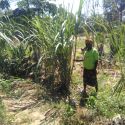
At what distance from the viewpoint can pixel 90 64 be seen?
7.38 metres

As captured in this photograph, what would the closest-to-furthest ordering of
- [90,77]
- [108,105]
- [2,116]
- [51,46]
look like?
[2,116] < [108,105] < [51,46] < [90,77]

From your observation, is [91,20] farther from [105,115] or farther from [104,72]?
[105,115]

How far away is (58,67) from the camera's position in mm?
7641

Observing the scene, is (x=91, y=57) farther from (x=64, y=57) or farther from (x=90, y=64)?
(x=64, y=57)

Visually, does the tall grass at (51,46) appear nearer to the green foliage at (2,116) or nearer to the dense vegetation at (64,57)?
the dense vegetation at (64,57)

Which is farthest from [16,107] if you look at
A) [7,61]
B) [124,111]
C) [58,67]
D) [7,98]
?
[7,61]

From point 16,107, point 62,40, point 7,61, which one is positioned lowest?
point 16,107

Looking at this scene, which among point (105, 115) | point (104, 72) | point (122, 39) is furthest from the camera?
point (104, 72)

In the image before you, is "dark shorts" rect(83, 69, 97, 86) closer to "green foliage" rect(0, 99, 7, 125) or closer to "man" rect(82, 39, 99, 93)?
"man" rect(82, 39, 99, 93)

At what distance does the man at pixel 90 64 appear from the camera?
7.30m

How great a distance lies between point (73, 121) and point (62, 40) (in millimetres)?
2154

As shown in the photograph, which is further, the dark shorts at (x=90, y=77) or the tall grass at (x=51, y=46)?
the dark shorts at (x=90, y=77)

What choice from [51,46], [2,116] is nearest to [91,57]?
[51,46]

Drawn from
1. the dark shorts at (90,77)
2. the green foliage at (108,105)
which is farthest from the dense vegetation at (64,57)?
the dark shorts at (90,77)
